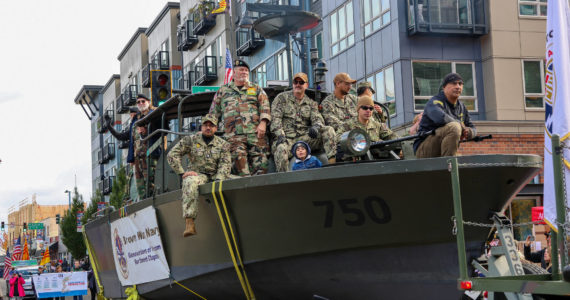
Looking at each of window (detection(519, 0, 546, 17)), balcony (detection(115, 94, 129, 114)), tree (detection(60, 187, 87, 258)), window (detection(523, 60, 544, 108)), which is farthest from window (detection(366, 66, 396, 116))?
tree (detection(60, 187, 87, 258))

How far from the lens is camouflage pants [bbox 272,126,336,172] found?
921 centimetres

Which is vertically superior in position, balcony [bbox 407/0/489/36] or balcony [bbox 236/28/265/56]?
balcony [bbox 236/28/265/56]

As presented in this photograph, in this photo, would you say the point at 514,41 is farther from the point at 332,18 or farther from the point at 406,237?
the point at 406,237

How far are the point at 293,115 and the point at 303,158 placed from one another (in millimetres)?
1254

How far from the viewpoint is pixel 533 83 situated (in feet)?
87.5

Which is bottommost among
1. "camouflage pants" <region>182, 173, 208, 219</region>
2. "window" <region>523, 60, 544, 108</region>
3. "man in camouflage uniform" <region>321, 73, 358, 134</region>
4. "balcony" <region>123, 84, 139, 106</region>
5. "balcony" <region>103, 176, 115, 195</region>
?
"camouflage pants" <region>182, 173, 208, 219</region>

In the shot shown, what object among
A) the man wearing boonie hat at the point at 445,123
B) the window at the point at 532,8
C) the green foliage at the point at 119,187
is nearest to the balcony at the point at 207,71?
the green foliage at the point at 119,187

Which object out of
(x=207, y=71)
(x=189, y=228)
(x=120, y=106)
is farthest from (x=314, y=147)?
(x=120, y=106)

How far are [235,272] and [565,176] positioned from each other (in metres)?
4.30

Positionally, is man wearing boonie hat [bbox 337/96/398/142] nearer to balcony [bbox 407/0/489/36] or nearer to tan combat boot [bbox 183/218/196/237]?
tan combat boot [bbox 183/218/196/237]

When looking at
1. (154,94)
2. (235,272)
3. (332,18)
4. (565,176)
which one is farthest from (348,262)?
(332,18)

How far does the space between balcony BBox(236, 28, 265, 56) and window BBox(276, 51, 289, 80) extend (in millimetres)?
2278

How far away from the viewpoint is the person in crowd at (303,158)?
8656mm

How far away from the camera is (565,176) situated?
5.93 m
